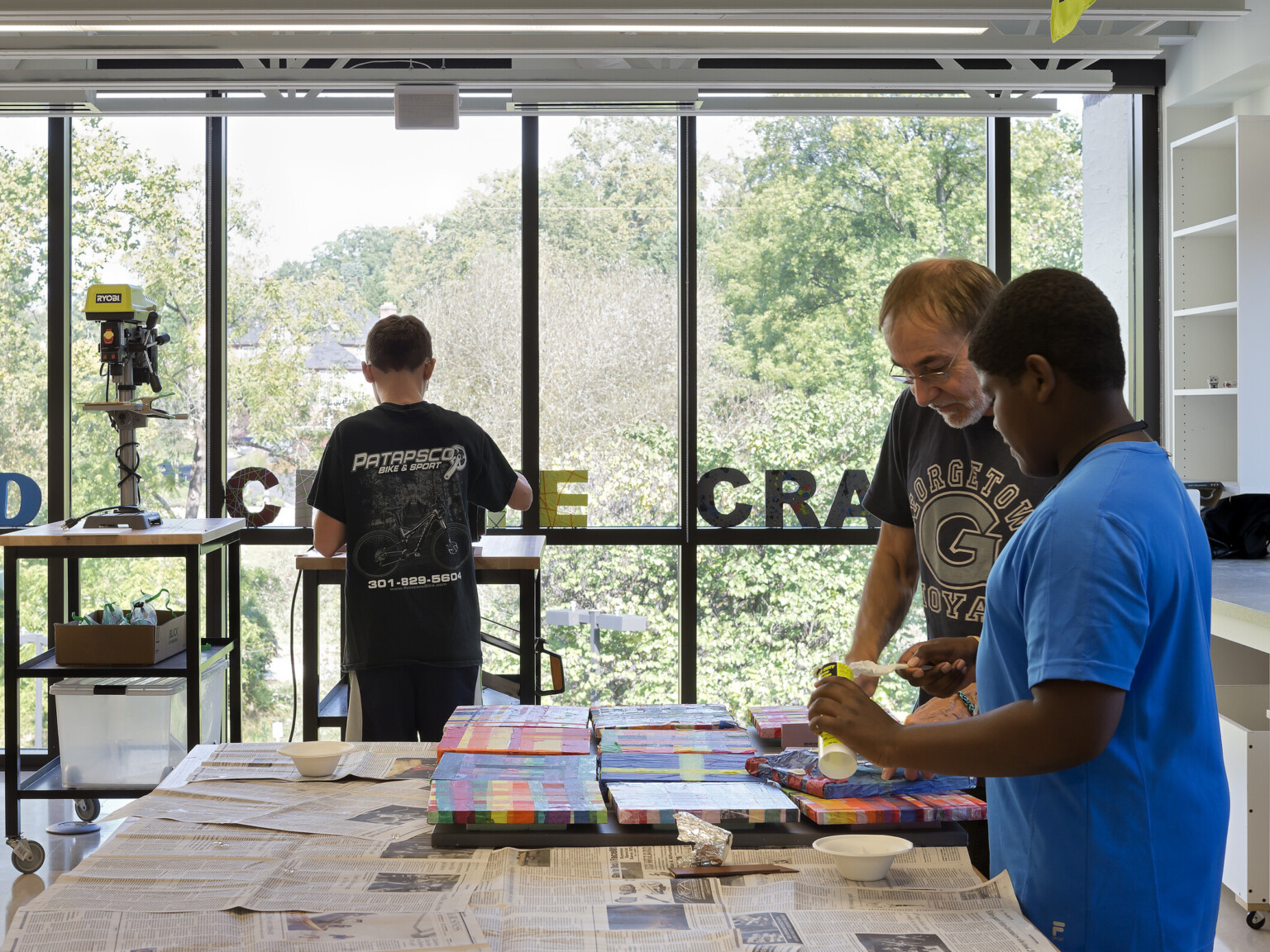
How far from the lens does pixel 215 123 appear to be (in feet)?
15.6

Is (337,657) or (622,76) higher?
(622,76)

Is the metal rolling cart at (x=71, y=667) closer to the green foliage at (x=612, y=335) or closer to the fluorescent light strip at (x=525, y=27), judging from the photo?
the green foliage at (x=612, y=335)

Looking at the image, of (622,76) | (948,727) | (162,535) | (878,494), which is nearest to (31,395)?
(162,535)

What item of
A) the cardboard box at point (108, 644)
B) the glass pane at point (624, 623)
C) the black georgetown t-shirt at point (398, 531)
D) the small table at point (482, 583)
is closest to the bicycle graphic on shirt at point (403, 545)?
the black georgetown t-shirt at point (398, 531)

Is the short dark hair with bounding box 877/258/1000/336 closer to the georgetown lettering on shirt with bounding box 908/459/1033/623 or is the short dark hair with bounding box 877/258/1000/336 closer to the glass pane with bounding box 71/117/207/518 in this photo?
the georgetown lettering on shirt with bounding box 908/459/1033/623

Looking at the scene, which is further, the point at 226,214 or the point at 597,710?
the point at 226,214

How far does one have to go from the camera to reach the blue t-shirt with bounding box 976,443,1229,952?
108cm

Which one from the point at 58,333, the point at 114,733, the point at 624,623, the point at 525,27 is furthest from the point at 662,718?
the point at 58,333

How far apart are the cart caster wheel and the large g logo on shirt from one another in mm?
3078

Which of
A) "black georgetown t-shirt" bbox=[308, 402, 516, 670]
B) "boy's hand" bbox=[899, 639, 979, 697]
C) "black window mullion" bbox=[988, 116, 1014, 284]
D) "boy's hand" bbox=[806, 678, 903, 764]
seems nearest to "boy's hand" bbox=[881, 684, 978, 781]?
"boy's hand" bbox=[899, 639, 979, 697]

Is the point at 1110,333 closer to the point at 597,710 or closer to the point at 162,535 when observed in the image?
the point at 597,710

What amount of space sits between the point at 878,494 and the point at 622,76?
2.62 m

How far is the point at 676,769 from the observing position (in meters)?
1.75

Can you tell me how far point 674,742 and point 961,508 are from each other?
65 cm
